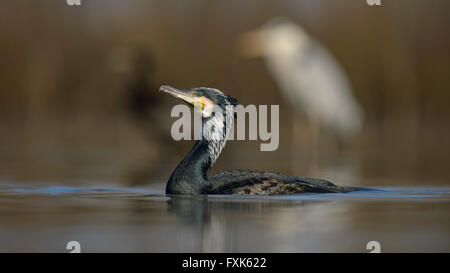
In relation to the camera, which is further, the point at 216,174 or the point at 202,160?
the point at 216,174

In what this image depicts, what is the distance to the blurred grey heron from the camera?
17797mm

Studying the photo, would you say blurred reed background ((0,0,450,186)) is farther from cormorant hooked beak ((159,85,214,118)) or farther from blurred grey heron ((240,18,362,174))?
cormorant hooked beak ((159,85,214,118))

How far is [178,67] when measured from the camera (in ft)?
65.0

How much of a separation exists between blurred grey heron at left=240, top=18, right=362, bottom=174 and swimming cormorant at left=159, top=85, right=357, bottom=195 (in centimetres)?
909

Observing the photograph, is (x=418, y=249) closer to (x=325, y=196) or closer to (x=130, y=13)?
(x=325, y=196)

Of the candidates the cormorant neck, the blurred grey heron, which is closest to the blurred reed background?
the blurred grey heron

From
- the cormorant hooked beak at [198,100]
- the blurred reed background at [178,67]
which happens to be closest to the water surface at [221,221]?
the cormorant hooked beak at [198,100]

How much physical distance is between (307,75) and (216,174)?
1033 centimetres

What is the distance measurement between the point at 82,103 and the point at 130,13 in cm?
250

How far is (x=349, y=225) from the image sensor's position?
242 inches

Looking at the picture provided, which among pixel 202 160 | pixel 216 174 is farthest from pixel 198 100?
pixel 216 174

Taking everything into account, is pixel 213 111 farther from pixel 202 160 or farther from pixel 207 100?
pixel 202 160

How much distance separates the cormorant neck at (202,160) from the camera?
7.96 meters

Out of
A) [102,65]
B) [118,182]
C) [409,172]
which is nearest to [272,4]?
[102,65]
